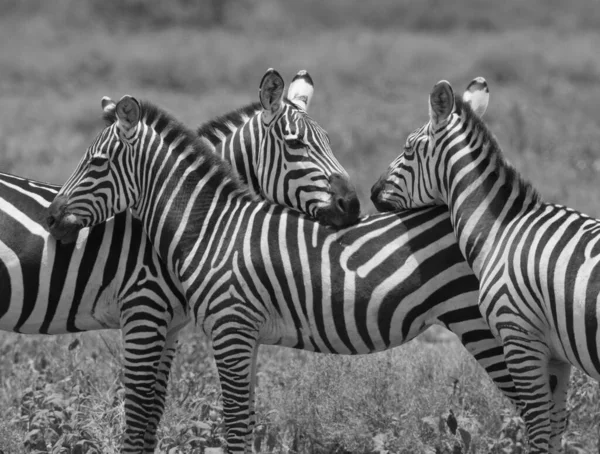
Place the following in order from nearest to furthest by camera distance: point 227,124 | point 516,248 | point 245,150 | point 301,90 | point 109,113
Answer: point 516,248, point 109,113, point 245,150, point 227,124, point 301,90

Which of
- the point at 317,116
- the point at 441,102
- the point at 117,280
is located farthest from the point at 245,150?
the point at 317,116

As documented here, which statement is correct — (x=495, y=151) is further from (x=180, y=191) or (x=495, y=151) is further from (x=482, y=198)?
(x=180, y=191)

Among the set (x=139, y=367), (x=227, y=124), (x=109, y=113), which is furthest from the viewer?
(x=227, y=124)

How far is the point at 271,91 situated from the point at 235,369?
73.1 inches

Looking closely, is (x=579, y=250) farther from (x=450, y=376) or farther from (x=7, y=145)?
(x=7, y=145)

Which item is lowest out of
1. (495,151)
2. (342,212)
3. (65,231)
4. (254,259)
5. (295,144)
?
(254,259)

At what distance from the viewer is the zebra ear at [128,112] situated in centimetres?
655

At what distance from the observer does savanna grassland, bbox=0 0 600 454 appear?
7.35 metres

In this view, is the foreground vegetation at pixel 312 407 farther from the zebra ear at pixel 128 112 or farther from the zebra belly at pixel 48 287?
the zebra ear at pixel 128 112

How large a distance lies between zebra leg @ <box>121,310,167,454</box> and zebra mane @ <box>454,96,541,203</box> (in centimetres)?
231

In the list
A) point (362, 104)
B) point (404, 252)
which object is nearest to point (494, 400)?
point (404, 252)

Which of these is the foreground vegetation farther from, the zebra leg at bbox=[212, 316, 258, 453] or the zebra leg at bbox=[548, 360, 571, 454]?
the zebra leg at bbox=[548, 360, 571, 454]

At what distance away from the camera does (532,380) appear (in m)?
5.74

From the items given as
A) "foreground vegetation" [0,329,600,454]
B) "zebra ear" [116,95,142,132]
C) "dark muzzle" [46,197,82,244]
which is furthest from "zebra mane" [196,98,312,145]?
"foreground vegetation" [0,329,600,454]
